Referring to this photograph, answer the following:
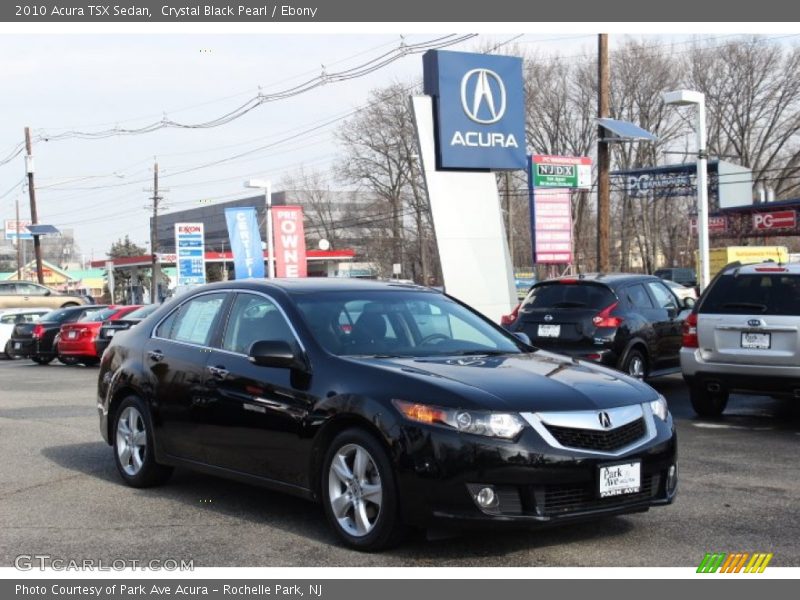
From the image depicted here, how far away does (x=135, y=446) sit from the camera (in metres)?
8.09

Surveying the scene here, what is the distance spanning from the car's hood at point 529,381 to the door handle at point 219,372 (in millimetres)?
1173

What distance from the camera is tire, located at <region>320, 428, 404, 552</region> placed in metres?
5.77

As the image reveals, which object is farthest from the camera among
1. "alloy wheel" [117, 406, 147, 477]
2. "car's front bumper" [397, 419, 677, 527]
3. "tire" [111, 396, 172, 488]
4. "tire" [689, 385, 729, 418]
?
"tire" [689, 385, 729, 418]

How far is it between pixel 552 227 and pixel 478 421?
29.4 metres

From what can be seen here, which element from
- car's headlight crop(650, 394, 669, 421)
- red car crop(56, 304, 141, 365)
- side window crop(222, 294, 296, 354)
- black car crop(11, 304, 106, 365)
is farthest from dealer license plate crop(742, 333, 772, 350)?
black car crop(11, 304, 106, 365)

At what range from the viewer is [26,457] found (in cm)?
973

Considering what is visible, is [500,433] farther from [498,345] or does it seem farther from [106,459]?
[106,459]

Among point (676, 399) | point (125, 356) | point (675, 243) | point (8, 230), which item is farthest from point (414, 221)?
point (125, 356)

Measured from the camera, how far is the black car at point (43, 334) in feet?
84.9

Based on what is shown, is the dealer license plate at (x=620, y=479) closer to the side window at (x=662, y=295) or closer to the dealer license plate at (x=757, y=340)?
the dealer license plate at (x=757, y=340)

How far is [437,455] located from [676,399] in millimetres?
8749

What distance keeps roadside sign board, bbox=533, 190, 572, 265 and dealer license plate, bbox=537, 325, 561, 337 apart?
796 inches

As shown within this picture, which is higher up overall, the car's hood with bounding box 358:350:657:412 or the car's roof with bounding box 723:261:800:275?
the car's roof with bounding box 723:261:800:275

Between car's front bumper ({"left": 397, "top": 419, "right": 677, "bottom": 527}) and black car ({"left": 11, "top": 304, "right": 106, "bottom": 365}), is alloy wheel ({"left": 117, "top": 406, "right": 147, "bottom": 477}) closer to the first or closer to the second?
car's front bumper ({"left": 397, "top": 419, "right": 677, "bottom": 527})
